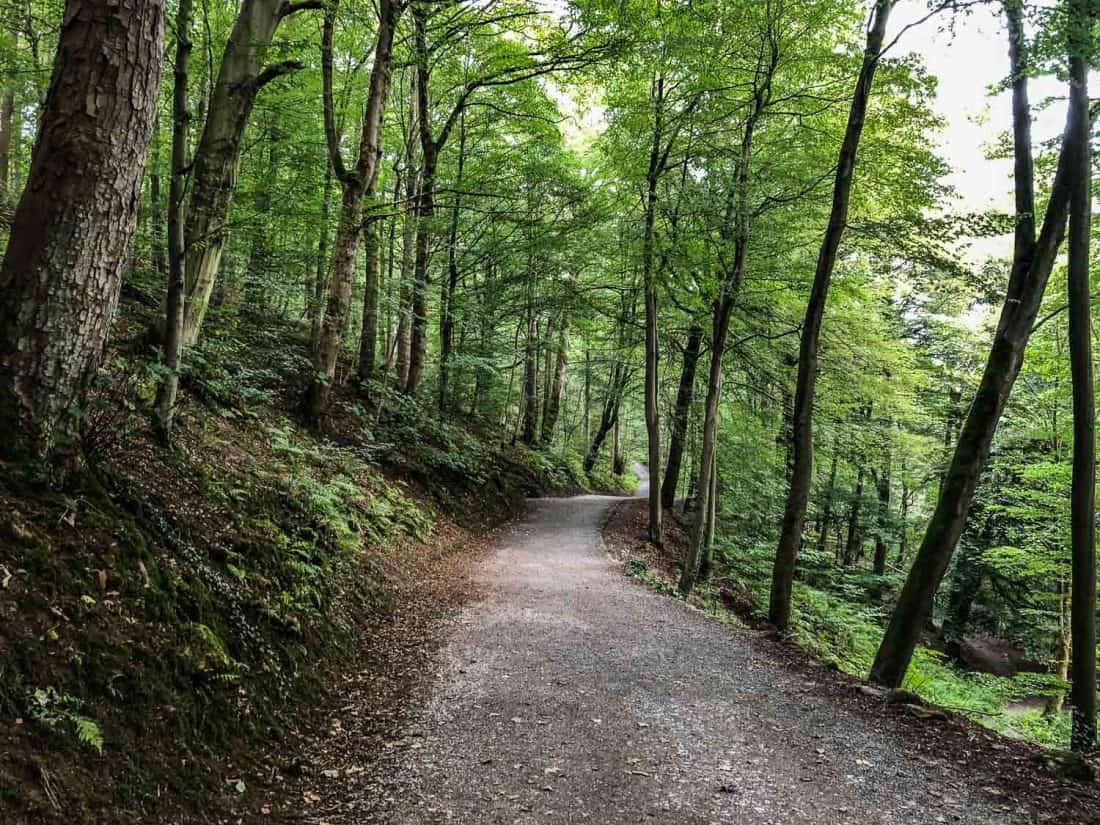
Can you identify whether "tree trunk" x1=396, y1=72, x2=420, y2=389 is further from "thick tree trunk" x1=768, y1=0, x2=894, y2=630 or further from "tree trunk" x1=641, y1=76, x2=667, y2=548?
"thick tree trunk" x1=768, y1=0, x2=894, y2=630

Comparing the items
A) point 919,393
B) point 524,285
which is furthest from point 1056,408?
point 524,285

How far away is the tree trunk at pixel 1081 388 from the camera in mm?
5922

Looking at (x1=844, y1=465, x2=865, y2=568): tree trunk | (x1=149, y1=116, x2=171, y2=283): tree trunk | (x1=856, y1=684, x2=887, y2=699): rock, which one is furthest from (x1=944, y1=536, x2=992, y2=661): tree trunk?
(x1=149, y1=116, x2=171, y2=283): tree trunk

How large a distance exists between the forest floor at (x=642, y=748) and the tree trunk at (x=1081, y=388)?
5.89 ft

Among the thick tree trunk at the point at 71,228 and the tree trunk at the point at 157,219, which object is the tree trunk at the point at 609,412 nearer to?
the tree trunk at the point at 157,219

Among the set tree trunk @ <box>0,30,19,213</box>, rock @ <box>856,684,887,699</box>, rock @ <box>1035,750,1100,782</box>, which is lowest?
rock @ <box>856,684,887,699</box>

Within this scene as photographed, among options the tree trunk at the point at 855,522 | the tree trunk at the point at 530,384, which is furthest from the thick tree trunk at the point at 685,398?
the tree trunk at the point at 855,522

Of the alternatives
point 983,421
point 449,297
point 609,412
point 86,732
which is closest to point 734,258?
point 983,421

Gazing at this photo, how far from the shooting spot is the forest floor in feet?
12.3

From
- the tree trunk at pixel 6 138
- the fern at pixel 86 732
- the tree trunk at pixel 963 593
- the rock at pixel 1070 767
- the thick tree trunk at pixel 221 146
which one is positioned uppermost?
the tree trunk at pixel 6 138

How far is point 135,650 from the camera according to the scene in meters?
3.40

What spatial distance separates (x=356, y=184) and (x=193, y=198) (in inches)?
130

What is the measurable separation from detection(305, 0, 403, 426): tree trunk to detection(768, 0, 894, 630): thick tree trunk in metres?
7.09

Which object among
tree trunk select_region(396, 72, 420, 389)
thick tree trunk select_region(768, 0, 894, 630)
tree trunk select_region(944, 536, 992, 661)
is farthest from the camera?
tree trunk select_region(944, 536, 992, 661)
